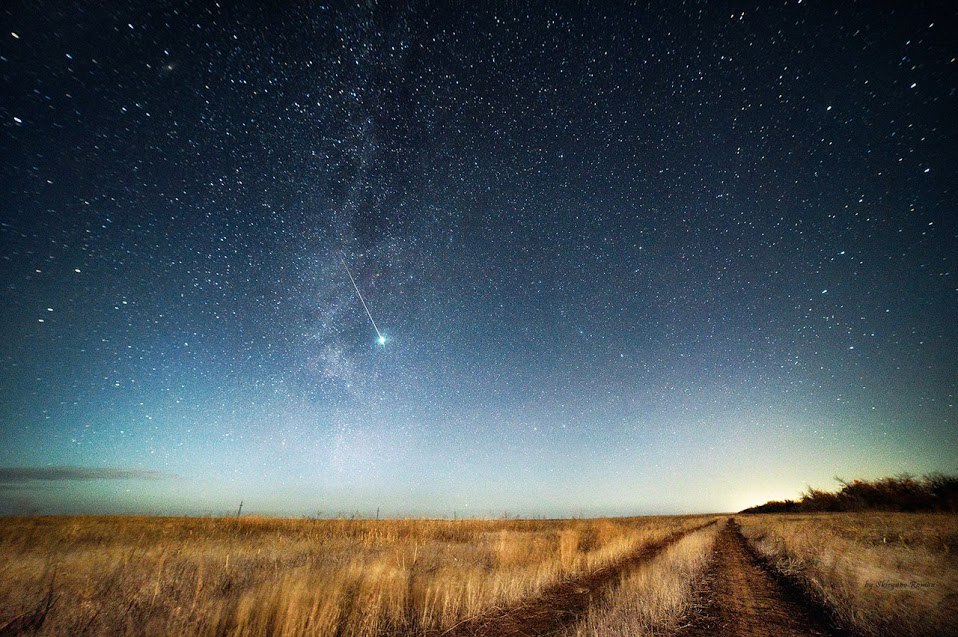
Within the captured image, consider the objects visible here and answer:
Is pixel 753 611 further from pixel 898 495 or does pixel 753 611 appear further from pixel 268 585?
pixel 898 495

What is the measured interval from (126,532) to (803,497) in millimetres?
62171

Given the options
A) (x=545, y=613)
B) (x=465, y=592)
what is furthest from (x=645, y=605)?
(x=465, y=592)

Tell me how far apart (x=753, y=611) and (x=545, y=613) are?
326 cm

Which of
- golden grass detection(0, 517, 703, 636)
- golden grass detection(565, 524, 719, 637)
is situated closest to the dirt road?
golden grass detection(565, 524, 719, 637)

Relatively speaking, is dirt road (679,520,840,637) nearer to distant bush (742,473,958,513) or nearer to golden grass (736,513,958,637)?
golden grass (736,513,958,637)

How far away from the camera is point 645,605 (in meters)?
5.30

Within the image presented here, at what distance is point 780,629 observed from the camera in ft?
15.9

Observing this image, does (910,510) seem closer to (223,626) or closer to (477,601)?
(477,601)

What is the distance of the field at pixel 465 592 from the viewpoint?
4.37m

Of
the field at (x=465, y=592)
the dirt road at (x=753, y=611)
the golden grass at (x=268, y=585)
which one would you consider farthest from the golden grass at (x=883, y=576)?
the golden grass at (x=268, y=585)

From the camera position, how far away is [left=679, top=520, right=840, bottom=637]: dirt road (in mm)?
4812

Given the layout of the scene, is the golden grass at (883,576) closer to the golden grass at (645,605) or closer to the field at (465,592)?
the field at (465,592)

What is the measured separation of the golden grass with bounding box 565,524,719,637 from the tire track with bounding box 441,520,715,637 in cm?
25

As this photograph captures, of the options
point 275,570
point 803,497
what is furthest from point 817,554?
point 803,497
